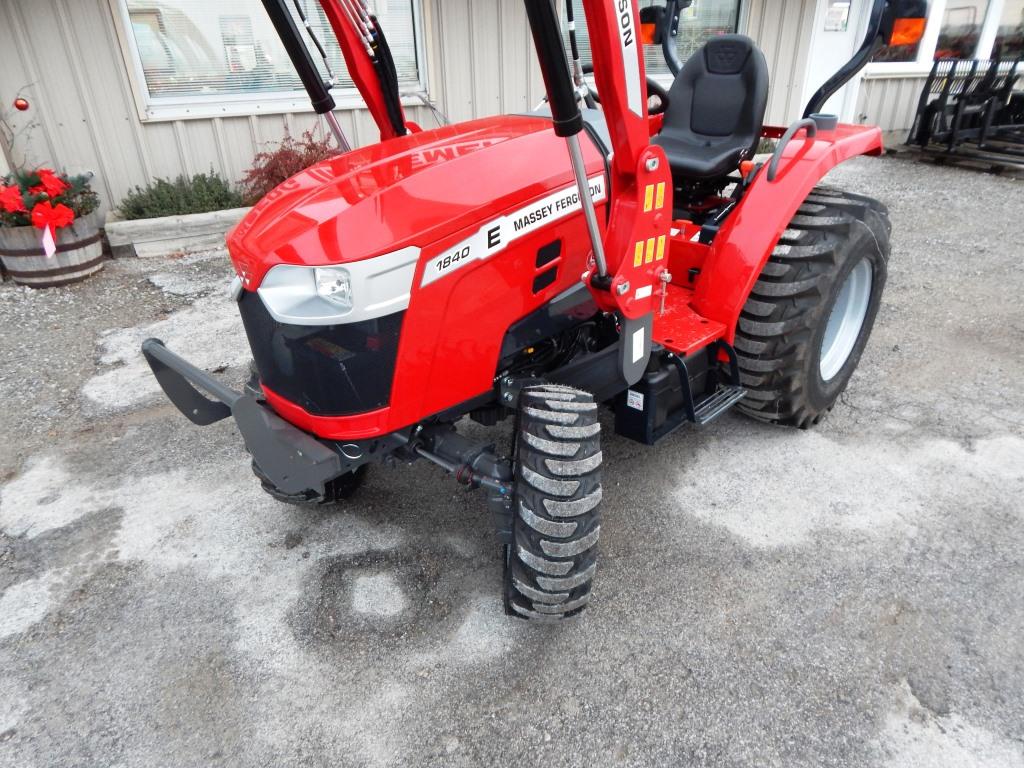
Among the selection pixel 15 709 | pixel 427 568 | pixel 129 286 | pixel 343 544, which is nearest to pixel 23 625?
pixel 15 709

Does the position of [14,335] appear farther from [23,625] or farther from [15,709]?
[15,709]

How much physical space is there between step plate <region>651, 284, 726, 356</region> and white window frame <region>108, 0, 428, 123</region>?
3146mm

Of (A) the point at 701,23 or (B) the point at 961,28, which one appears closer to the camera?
(A) the point at 701,23

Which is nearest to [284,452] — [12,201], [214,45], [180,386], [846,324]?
[180,386]

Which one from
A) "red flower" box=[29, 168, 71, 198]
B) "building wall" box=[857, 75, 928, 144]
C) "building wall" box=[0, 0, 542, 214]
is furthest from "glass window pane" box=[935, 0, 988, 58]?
"red flower" box=[29, 168, 71, 198]

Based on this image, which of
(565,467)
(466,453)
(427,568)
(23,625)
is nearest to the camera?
(565,467)

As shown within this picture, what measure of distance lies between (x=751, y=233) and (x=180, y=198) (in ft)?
15.2

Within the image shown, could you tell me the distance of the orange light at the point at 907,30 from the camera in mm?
2262

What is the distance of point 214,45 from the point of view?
18.1 ft

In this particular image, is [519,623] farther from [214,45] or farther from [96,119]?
[214,45]

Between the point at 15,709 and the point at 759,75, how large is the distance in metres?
3.42

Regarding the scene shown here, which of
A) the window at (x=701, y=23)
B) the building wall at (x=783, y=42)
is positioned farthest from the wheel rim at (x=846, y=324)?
the building wall at (x=783, y=42)

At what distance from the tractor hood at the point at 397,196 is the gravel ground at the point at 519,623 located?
110 centimetres

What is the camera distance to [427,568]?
7.72 ft
